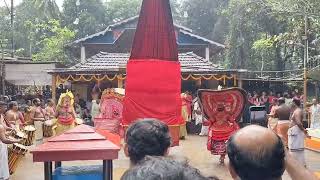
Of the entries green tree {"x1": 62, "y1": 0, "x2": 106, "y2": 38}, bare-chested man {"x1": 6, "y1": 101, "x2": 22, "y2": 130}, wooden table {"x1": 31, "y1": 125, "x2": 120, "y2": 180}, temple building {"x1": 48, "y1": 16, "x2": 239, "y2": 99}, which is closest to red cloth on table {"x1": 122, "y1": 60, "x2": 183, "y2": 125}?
wooden table {"x1": 31, "y1": 125, "x2": 120, "y2": 180}

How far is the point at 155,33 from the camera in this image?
26.8 ft

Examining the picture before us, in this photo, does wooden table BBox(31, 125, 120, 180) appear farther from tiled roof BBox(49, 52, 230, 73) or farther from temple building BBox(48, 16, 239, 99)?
tiled roof BBox(49, 52, 230, 73)

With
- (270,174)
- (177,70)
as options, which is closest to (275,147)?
(270,174)

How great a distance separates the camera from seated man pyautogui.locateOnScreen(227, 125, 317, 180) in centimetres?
201

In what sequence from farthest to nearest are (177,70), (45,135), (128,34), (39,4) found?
(39,4) < (128,34) < (45,135) < (177,70)

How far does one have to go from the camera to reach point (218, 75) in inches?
→ 727

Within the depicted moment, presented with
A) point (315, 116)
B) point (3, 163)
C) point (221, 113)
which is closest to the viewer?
point (3, 163)

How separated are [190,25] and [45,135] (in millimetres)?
24809

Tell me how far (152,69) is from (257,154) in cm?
634

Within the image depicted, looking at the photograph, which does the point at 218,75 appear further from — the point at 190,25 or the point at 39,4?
the point at 190,25

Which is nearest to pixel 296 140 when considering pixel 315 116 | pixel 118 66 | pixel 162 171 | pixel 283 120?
pixel 283 120

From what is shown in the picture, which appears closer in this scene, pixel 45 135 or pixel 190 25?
pixel 45 135

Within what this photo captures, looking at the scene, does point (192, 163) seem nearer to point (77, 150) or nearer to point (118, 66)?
point (77, 150)

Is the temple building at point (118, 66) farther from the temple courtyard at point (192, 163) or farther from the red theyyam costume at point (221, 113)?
the red theyyam costume at point (221, 113)
